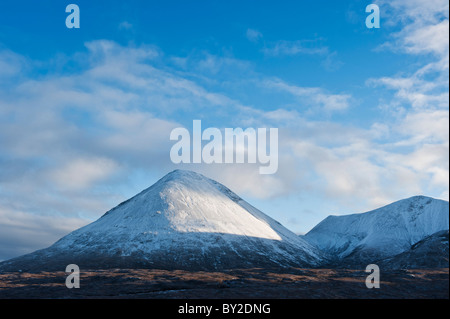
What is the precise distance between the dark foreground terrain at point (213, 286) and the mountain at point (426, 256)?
72.8 ft

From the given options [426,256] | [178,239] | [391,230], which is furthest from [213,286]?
[391,230]

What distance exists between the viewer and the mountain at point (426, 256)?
348 feet

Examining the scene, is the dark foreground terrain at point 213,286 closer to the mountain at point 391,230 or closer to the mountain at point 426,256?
the mountain at point 426,256

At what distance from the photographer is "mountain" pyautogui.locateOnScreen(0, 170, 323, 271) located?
12181 centimetres

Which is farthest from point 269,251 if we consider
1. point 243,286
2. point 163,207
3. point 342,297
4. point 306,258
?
point 342,297

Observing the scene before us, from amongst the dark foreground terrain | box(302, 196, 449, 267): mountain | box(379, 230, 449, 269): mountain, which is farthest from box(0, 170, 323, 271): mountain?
box(379, 230, 449, 269): mountain

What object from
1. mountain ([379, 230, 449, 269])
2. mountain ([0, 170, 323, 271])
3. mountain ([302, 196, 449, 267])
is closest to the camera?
mountain ([379, 230, 449, 269])

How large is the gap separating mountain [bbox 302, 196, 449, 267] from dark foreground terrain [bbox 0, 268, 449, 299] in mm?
72039

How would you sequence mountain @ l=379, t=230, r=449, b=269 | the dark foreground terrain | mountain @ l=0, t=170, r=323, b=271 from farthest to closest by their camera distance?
mountain @ l=0, t=170, r=323, b=271 < mountain @ l=379, t=230, r=449, b=269 < the dark foreground terrain

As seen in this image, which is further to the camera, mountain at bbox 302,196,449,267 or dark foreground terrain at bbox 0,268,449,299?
mountain at bbox 302,196,449,267

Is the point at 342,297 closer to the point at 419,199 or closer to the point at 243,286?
the point at 243,286

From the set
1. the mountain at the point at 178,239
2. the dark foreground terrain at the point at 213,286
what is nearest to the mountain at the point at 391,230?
the mountain at the point at 178,239

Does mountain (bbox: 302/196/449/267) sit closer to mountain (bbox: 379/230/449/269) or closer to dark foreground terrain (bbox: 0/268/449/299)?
mountain (bbox: 379/230/449/269)

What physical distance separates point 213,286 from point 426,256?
70.2 meters
